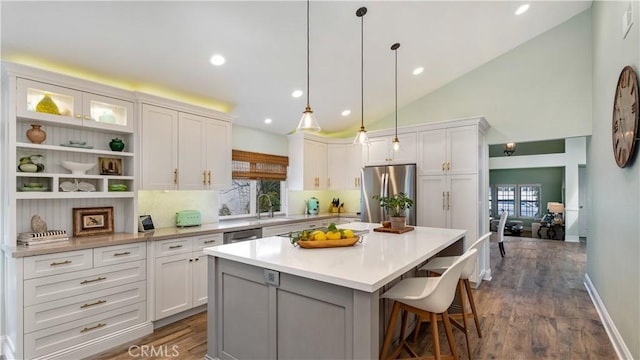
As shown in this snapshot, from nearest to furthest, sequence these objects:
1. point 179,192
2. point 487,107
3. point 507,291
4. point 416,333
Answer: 1. point 416,333
2. point 179,192
3. point 507,291
4. point 487,107

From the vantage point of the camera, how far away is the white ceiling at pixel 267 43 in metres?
2.47

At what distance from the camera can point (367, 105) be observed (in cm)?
512

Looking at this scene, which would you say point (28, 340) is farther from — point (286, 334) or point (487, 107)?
point (487, 107)

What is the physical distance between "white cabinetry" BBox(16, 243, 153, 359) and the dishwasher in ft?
2.99

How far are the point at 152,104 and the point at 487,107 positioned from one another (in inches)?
179

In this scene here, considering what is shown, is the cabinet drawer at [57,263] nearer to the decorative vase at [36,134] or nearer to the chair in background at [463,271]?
the decorative vase at [36,134]

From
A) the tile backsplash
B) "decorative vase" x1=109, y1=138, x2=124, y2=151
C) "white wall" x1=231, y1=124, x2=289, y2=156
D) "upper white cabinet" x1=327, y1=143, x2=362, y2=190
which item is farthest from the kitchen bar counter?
"upper white cabinet" x1=327, y1=143, x2=362, y2=190

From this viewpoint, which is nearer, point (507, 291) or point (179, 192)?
point (179, 192)

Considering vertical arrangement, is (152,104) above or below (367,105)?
below

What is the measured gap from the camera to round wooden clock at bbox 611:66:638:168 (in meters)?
2.13

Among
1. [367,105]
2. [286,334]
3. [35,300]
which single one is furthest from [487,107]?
[35,300]
